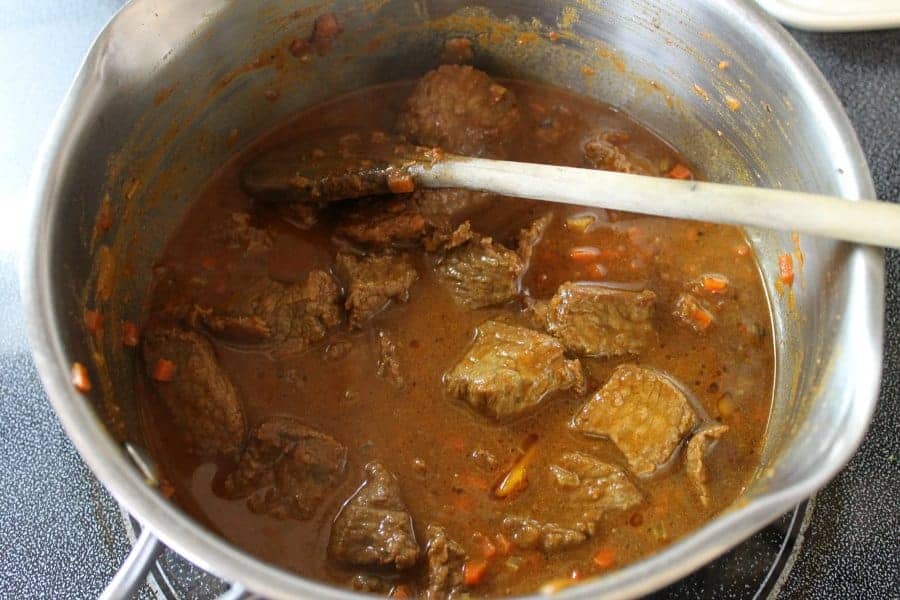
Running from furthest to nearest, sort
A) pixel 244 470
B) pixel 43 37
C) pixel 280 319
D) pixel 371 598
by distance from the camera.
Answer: pixel 43 37
pixel 280 319
pixel 244 470
pixel 371 598

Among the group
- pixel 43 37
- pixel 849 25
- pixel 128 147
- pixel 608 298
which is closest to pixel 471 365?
pixel 608 298

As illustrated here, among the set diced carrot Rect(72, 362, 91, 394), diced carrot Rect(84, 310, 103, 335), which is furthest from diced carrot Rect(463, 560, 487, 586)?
diced carrot Rect(84, 310, 103, 335)

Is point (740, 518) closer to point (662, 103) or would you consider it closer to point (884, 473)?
point (884, 473)

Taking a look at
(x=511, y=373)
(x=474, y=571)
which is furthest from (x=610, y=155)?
(x=474, y=571)

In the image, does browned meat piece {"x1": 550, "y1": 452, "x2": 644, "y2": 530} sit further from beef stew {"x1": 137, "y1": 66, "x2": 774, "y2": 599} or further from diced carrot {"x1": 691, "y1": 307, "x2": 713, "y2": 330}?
diced carrot {"x1": 691, "y1": 307, "x2": 713, "y2": 330}

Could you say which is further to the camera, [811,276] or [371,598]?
[811,276]

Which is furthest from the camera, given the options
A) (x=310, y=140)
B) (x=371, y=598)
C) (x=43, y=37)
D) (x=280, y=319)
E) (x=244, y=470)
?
(x=43, y=37)

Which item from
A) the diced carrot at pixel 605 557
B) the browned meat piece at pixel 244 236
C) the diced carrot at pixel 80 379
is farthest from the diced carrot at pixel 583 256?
the diced carrot at pixel 80 379
